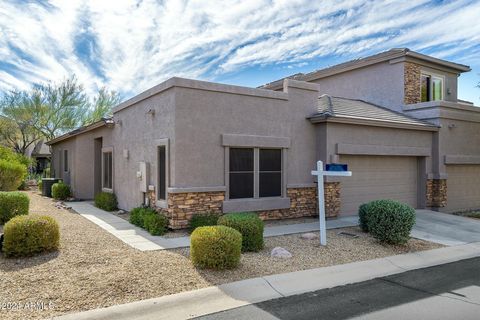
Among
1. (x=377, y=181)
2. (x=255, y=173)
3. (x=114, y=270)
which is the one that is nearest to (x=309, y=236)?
(x=255, y=173)

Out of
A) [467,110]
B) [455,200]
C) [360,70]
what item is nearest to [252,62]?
[360,70]

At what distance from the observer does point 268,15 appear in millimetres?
11969

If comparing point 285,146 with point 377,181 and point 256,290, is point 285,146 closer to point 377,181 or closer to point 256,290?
point 377,181

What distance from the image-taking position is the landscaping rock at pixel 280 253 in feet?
25.1

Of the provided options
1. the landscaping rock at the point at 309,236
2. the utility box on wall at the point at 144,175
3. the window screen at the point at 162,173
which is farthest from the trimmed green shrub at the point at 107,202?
the landscaping rock at the point at 309,236

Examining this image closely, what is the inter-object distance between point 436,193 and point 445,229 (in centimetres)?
385

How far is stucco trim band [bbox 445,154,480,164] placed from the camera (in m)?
15.1

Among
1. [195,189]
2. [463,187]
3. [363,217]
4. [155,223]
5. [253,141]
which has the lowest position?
[155,223]

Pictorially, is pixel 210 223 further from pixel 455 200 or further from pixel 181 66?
pixel 455 200

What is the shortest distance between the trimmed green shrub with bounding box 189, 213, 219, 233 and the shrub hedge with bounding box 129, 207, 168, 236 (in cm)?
74

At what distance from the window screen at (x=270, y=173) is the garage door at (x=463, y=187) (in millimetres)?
8349

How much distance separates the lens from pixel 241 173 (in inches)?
424

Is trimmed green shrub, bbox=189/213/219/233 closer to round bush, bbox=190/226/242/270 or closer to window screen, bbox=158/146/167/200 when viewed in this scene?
window screen, bbox=158/146/167/200

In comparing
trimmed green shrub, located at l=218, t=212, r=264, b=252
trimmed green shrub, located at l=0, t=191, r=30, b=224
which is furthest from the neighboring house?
trimmed green shrub, located at l=0, t=191, r=30, b=224
